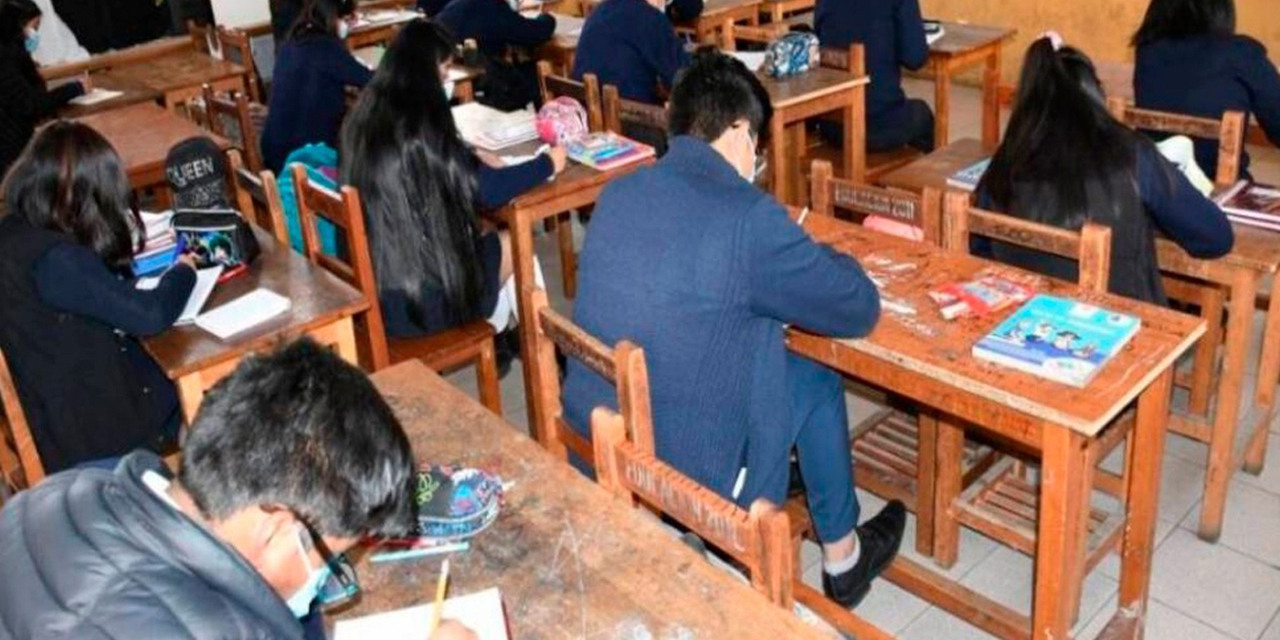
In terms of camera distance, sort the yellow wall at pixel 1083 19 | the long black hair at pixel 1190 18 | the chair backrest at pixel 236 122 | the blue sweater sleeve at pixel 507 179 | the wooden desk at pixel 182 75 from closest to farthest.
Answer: the blue sweater sleeve at pixel 507 179, the long black hair at pixel 1190 18, the chair backrest at pixel 236 122, the wooden desk at pixel 182 75, the yellow wall at pixel 1083 19

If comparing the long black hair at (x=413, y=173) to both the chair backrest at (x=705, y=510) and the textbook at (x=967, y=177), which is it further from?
the chair backrest at (x=705, y=510)

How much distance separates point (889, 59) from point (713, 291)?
2655 millimetres

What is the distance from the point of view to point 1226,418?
2.71 meters

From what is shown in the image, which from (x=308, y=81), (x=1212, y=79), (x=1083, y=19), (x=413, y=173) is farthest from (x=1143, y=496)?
(x=1083, y=19)

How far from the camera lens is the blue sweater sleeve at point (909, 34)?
14.3 feet

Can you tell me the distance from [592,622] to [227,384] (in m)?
0.55

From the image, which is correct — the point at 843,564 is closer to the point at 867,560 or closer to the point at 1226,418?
the point at 867,560

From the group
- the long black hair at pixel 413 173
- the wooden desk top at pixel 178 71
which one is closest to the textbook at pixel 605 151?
the long black hair at pixel 413 173

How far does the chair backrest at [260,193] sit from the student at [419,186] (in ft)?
0.60

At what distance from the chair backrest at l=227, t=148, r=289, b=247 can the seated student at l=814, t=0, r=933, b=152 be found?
2119 mm

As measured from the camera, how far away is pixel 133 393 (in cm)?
261

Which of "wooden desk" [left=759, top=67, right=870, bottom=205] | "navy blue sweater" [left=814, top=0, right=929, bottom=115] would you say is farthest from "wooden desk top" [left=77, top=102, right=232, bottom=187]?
"navy blue sweater" [left=814, top=0, right=929, bottom=115]

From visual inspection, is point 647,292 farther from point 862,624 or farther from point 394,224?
point 394,224

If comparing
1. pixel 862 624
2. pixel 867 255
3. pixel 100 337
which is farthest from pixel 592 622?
pixel 100 337
